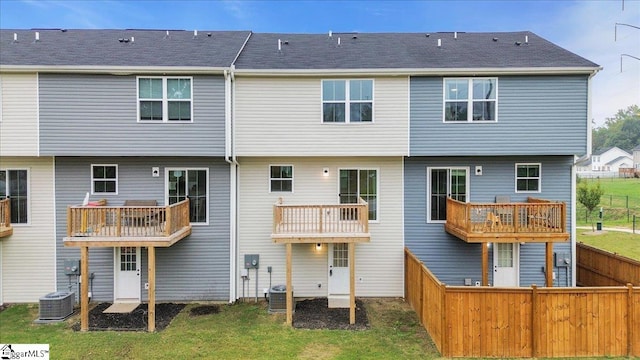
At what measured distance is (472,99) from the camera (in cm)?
945

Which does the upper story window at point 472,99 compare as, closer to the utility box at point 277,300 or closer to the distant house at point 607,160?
the utility box at point 277,300

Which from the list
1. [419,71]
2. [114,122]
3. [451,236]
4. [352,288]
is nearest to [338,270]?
[352,288]

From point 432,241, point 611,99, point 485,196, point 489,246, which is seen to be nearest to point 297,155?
point 432,241

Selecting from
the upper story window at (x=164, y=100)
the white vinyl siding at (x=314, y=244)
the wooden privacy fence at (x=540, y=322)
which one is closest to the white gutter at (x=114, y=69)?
the upper story window at (x=164, y=100)

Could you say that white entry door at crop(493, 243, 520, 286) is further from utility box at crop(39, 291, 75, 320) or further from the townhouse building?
utility box at crop(39, 291, 75, 320)

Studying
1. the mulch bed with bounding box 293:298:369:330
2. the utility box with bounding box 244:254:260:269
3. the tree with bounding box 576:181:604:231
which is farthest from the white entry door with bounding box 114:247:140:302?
the tree with bounding box 576:181:604:231

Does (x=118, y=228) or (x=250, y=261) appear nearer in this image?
(x=118, y=228)

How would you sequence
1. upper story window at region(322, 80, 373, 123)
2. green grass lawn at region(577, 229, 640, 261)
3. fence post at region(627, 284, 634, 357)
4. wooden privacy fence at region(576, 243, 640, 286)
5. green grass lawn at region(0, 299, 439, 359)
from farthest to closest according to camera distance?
green grass lawn at region(577, 229, 640, 261), upper story window at region(322, 80, 373, 123), wooden privacy fence at region(576, 243, 640, 286), green grass lawn at region(0, 299, 439, 359), fence post at region(627, 284, 634, 357)

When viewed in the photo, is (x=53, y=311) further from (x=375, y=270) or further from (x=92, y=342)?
(x=375, y=270)

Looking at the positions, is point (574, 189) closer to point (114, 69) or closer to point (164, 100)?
point (164, 100)

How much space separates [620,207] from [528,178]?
1717cm

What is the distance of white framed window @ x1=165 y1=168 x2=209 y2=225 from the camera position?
9.78m

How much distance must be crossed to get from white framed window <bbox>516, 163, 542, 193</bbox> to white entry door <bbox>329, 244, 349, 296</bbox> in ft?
18.9

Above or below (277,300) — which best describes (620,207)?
above
